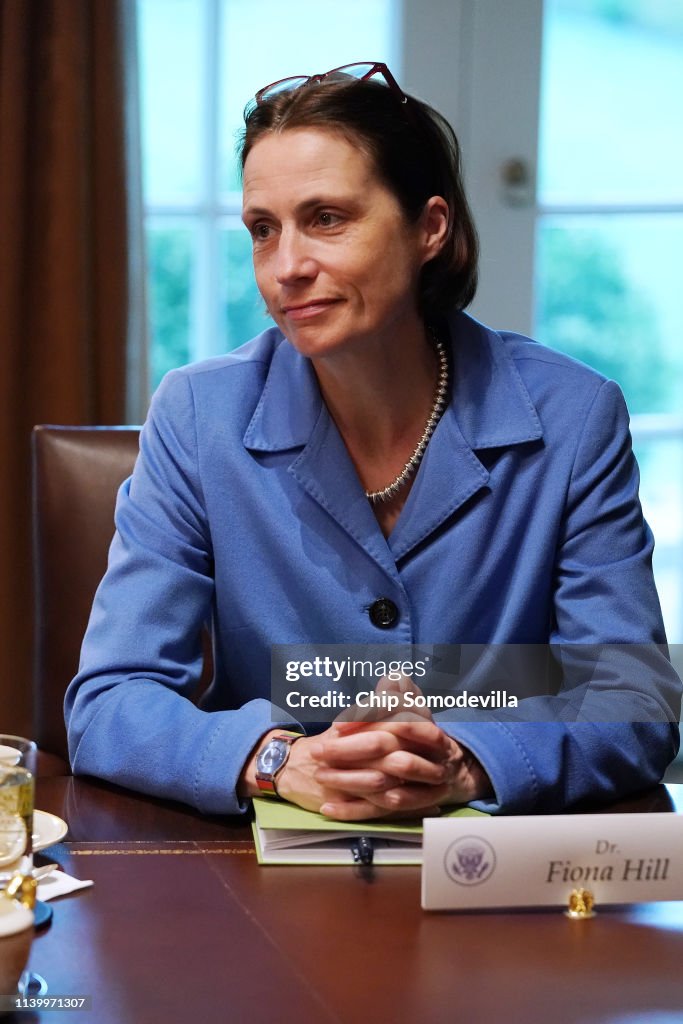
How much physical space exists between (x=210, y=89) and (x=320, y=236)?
4.93 ft

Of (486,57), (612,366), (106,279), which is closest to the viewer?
(106,279)

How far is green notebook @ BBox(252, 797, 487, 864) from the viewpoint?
4.06ft

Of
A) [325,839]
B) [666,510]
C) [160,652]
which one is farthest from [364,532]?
[666,510]

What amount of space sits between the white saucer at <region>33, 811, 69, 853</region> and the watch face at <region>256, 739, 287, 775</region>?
0.20 m

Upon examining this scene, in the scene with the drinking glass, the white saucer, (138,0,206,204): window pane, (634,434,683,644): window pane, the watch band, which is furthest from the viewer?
(634,434,683,644): window pane

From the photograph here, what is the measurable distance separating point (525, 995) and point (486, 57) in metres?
2.49

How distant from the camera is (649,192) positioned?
3.19 meters

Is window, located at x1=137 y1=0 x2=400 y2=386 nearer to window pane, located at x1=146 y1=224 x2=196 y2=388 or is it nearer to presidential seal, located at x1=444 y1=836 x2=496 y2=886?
window pane, located at x1=146 y1=224 x2=196 y2=388

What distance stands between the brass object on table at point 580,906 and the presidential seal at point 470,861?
73mm

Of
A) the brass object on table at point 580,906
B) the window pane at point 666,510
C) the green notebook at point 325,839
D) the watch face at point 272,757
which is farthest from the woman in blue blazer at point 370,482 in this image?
the window pane at point 666,510

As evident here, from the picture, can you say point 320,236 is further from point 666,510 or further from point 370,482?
point 666,510

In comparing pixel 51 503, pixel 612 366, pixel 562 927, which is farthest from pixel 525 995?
pixel 612 366

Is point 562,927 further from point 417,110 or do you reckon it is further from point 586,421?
point 417,110

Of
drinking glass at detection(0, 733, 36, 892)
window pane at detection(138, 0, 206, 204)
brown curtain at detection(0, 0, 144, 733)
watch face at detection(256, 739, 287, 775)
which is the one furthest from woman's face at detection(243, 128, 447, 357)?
window pane at detection(138, 0, 206, 204)
